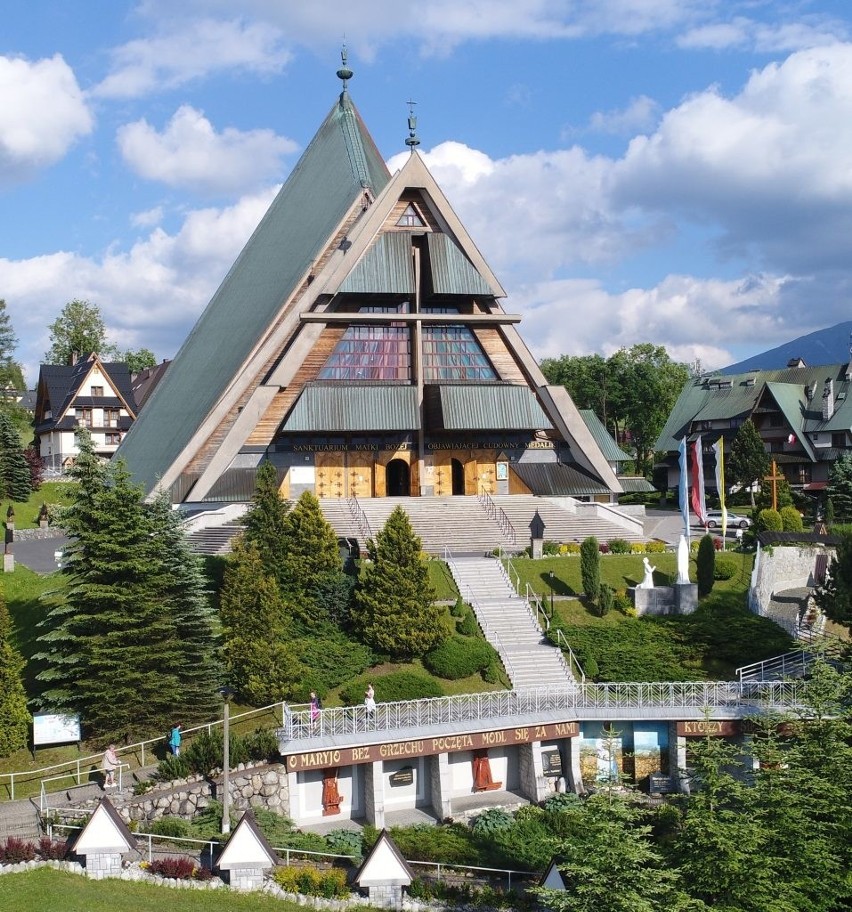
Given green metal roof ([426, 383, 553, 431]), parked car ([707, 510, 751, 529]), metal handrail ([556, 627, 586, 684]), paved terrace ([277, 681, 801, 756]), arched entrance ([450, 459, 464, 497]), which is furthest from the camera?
parked car ([707, 510, 751, 529])

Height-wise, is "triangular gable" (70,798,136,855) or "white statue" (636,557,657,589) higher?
"white statue" (636,557,657,589)

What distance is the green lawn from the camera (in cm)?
1662

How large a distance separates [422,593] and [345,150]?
25.5m

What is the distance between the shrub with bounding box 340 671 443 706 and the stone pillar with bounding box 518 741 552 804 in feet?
8.84

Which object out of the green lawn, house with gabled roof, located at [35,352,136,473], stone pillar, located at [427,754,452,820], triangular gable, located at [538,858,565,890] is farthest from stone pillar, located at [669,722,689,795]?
house with gabled roof, located at [35,352,136,473]

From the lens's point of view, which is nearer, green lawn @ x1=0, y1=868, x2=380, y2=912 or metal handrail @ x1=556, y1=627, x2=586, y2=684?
green lawn @ x1=0, y1=868, x2=380, y2=912

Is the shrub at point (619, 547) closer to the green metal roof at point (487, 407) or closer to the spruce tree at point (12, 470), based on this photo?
the green metal roof at point (487, 407)

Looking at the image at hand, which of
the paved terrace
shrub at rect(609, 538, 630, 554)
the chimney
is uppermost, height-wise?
the chimney

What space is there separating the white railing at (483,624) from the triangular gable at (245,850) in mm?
10473

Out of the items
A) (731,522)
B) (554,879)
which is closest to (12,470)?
(731,522)

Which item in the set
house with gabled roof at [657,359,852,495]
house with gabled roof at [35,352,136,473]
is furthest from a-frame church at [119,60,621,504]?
house with gabled roof at [35,352,136,473]

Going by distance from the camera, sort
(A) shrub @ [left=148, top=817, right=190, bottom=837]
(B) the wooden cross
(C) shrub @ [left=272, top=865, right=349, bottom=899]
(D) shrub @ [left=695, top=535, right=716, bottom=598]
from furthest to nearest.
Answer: (B) the wooden cross → (D) shrub @ [left=695, top=535, right=716, bottom=598] → (A) shrub @ [left=148, top=817, right=190, bottom=837] → (C) shrub @ [left=272, top=865, right=349, bottom=899]

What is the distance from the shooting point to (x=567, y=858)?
18.4 m

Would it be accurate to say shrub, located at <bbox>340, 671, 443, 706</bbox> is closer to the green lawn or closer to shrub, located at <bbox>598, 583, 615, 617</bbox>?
shrub, located at <bbox>598, 583, 615, 617</bbox>
